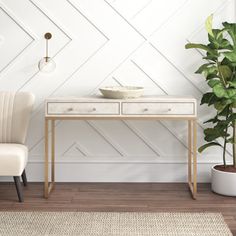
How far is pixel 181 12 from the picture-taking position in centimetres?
420

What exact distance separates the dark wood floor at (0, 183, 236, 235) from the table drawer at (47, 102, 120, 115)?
658 millimetres

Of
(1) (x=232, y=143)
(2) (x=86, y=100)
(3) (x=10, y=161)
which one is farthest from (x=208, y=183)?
(3) (x=10, y=161)

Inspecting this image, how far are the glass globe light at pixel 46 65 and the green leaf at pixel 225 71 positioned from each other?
1380 millimetres

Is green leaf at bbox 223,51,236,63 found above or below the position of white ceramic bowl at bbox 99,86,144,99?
above

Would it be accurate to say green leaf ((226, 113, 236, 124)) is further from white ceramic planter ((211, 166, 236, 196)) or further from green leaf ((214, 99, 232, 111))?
white ceramic planter ((211, 166, 236, 196))

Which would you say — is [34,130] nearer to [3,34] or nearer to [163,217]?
[3,34]

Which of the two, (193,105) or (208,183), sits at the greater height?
(193,105)

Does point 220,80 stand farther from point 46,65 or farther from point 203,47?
point 46,65

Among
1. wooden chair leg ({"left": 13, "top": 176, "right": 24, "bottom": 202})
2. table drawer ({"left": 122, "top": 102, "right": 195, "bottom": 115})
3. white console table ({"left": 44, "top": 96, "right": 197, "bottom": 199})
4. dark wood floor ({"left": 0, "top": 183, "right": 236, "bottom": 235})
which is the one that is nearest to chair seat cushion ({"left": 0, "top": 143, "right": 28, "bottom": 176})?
wooden chair leg ({"left": 13, "top": 176, "right": 24, "bottom": 202})

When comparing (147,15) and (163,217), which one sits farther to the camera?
(147,15)

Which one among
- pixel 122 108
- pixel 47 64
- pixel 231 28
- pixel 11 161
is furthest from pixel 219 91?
pixel 11 161

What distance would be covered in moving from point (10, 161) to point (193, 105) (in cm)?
141

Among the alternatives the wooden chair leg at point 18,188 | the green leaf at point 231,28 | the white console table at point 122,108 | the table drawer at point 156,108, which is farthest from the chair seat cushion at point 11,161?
the green leaf at point 231,28

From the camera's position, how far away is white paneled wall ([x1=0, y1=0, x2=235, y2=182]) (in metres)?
4.20
